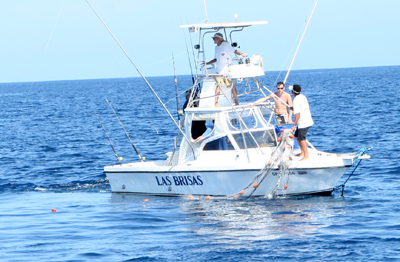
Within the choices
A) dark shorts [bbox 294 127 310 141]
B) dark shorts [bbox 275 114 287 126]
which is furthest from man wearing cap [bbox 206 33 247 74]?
dark shorts [bbox 294 127 310 141]

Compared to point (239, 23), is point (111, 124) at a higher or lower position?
lower

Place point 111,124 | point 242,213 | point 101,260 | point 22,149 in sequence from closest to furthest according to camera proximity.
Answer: point 101,260
point 242,213
point 22,149
point 111,124

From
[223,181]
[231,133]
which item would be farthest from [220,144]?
[223,181]

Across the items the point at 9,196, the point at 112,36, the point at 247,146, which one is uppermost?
the point at 112,36

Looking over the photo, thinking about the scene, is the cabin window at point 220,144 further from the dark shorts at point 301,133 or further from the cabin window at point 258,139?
the dark shorts at point 301,133

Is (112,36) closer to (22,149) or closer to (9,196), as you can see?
(9,196)

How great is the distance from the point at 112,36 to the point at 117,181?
143 inches

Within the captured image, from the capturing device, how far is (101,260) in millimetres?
9922

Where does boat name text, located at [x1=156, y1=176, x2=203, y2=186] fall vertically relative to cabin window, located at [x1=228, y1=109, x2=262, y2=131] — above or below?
below

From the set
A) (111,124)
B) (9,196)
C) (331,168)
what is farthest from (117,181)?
(111,124)

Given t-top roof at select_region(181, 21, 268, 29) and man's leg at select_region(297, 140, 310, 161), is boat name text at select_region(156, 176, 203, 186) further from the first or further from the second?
t-top roof at select_region(181, 21, 268, 29)

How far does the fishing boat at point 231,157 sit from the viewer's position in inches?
523

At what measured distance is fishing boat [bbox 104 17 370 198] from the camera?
13273 millimetres

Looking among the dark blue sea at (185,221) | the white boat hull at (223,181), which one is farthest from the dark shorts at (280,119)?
the dark blue sea at (185,221)
